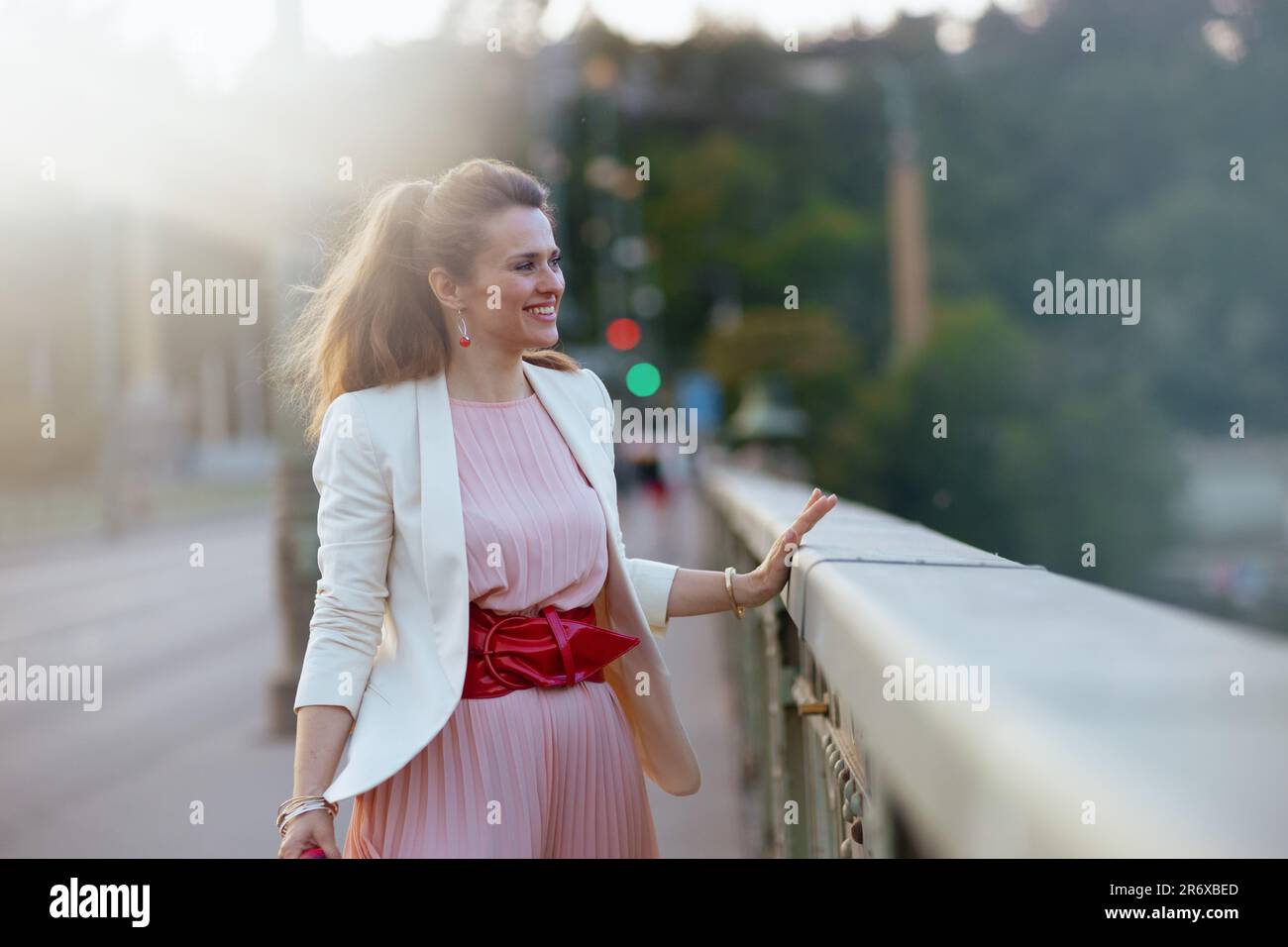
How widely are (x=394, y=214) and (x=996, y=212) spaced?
5145 cm

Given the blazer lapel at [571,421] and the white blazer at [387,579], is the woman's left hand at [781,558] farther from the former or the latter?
the white blazer at [387,579]

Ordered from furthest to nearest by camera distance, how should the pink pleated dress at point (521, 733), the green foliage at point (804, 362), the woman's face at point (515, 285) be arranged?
the green foliage at point (804, 362), the woman's face at point (515, 285), the pink pleated dress at point (521, 733)

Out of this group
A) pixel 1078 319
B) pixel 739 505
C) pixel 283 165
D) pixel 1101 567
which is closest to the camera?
pixel 739 505

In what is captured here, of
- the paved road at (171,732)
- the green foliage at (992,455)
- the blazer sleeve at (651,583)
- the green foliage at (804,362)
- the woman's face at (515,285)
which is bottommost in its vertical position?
the paved road at (171,732)

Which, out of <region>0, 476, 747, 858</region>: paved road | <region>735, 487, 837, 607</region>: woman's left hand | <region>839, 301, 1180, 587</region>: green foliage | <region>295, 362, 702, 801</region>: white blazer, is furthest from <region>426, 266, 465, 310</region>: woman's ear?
<region>839, 301, 1180, 587</region>: green foliage

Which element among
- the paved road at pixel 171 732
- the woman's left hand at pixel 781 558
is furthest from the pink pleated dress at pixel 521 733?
the paved road at pixel 171 732

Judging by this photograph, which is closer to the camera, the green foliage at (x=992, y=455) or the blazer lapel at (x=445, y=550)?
the blazer lapel at (x=445, y=550)

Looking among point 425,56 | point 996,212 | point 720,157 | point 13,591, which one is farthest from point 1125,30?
point 13,591

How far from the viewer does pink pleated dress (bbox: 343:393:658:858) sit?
2.57 m

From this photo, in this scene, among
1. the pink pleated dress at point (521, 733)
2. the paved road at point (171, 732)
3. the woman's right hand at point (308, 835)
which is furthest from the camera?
the paved road at point (171, 732)

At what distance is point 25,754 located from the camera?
356 inches

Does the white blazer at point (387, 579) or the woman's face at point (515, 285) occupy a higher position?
the woman's face at point (515, 285)

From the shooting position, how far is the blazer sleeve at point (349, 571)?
99.0 inches

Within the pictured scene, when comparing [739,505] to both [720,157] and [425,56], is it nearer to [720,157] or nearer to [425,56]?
[425,56]
